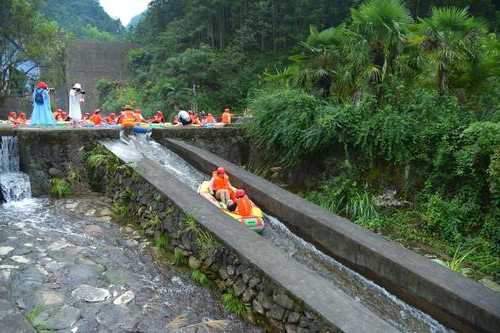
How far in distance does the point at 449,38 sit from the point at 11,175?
387 inches

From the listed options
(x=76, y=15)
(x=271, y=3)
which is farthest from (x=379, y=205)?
(x=76, y=15)

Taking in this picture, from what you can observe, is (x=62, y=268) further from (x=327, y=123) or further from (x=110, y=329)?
(x=327, y=123)

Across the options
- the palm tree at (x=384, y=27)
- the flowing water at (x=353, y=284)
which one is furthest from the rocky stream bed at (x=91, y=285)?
the palm tree at (x=384, y=27)

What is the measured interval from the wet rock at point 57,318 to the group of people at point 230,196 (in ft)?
10.3

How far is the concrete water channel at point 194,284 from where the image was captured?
5.00 meters

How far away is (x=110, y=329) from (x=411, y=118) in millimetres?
7142

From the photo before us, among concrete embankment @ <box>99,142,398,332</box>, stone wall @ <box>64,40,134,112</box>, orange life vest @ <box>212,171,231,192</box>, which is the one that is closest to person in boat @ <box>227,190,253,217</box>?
concrete embankment @ <box>99,142,398,332</box>

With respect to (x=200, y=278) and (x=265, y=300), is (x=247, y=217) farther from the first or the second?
(x=265, y=300)

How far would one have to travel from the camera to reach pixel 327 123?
10.1 meters

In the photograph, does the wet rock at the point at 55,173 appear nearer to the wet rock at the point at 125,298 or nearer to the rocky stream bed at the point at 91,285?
the rocky stream bed at the point at 91,285

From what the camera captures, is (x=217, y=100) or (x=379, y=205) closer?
(x=379, y=205)

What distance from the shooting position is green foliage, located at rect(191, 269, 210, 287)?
6.12 metres

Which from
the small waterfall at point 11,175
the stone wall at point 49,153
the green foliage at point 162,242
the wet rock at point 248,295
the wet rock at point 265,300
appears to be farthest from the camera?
the stone wall at point 49,153

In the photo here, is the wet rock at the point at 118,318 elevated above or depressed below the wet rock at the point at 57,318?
below
